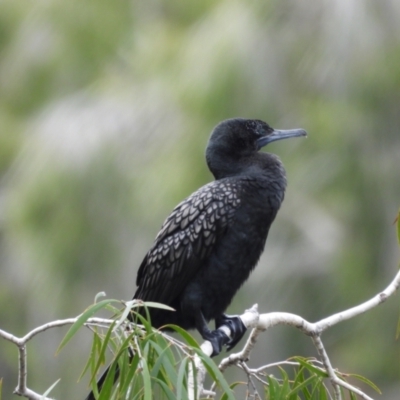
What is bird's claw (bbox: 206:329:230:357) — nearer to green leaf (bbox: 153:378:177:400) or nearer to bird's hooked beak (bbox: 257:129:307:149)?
bird's hooked beak (bbox: 257:129:307:149)

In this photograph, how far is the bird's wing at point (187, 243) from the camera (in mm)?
3131

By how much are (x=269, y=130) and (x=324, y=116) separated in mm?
2557

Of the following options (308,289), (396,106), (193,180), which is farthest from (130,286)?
(396,106)

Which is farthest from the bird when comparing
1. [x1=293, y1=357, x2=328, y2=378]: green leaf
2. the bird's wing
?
[x1=293, y1=357, x2=328, y2=378]: green leaf

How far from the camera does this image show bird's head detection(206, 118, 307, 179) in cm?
338

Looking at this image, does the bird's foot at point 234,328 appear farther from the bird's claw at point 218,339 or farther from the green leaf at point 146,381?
the green leaf at point 146,381

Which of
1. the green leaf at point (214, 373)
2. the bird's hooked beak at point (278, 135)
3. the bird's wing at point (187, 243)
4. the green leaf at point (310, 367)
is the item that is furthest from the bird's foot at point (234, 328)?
the green leaf at point (214, 373)

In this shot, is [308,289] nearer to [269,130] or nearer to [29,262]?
[29,262]

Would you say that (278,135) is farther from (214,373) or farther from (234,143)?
(214,373)

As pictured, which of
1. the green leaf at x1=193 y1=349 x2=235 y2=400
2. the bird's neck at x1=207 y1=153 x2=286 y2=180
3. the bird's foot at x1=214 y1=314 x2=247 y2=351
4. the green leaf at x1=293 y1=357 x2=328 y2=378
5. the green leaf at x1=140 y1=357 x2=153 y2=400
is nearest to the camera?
the green leaf at x1=140 y1=357 x2=153 y2=400

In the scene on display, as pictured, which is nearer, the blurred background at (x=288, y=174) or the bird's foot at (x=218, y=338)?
the bird's foot at (x=218, y=338)

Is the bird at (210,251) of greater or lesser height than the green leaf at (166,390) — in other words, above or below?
above

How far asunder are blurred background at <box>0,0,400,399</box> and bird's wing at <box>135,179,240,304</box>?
2.25m

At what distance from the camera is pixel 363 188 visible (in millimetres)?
5969
